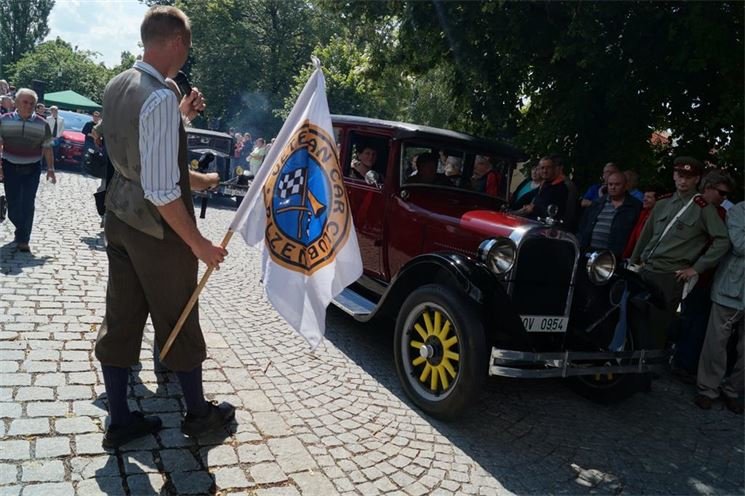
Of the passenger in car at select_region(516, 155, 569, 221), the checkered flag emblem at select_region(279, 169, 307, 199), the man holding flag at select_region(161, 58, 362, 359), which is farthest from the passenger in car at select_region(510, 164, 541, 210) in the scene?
the checkered flag emblem at select_region(279, 169, 307, 199)

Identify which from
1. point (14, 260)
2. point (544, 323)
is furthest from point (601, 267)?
point (14, 260)

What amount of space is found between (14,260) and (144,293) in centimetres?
392

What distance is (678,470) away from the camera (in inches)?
133

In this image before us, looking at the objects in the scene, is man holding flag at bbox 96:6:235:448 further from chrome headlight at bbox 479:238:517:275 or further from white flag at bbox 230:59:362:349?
chrome headlight at bbox 479:238:517:275

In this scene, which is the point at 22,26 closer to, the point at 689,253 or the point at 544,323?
the point at 544,323

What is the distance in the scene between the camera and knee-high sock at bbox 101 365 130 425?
2.73 m

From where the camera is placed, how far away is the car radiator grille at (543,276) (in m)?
3.82

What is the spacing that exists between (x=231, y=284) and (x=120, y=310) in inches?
135

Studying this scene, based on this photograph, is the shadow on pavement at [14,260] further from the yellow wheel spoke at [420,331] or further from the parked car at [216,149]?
the parked car at [216,149]

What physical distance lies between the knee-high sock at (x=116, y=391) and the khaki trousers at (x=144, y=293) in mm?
60

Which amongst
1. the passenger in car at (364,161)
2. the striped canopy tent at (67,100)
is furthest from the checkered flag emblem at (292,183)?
the striped canopy tent at (67,100)

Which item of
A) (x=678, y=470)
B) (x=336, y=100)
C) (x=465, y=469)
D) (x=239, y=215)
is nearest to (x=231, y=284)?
(x=239, y=215)

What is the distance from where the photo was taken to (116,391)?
274cm

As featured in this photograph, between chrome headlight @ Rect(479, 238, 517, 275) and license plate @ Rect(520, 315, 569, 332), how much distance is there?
0.42 meters
